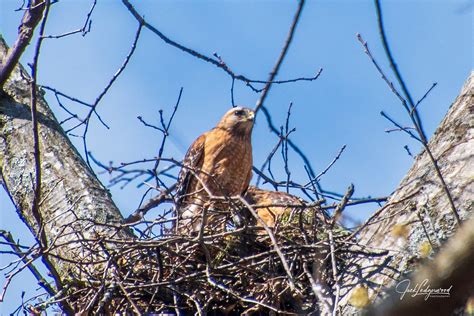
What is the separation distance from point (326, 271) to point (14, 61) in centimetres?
298

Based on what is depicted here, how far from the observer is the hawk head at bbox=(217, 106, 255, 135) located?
7461 millimetres

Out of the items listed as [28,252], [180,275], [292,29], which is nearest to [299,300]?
[180,275]

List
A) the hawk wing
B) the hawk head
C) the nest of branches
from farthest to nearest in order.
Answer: the hawk head → the hawk wing → the nest of branches

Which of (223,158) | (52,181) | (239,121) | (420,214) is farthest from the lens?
(239,121)

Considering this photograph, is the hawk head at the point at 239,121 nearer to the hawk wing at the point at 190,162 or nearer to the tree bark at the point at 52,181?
the hawk wing at the point at 190,162

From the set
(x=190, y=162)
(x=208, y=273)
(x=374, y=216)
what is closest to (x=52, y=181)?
(x=208, y=273)

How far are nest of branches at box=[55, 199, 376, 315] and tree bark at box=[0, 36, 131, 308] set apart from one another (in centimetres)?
39

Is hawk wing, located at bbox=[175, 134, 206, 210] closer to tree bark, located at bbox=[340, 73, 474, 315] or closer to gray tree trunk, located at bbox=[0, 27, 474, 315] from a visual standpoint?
gray tree trunk, located at bbox=[0, 27, 474, 315]

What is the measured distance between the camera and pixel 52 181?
5.66m

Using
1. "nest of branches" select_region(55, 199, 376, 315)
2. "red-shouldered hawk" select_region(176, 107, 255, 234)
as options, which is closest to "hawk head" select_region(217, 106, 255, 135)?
"red-shouldered hawk" select_region(176, 107, 255, 234)

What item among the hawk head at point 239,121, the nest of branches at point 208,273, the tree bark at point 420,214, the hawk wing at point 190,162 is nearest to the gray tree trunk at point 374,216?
the tree bark at point 420,214

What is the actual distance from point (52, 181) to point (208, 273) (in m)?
1.75

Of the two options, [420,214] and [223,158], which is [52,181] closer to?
[223,158]

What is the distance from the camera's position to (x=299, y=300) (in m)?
4.48
